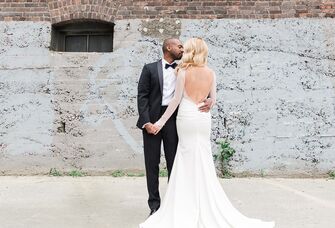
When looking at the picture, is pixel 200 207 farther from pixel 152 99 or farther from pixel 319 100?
pixel 319 100

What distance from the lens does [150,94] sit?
449 centimetres

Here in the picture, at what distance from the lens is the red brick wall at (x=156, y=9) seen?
7.23 meters

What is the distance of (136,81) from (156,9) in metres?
1.31

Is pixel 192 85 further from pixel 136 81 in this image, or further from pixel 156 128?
pixel 136 81

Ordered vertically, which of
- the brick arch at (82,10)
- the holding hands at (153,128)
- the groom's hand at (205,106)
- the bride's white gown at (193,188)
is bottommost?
the bride's white gown at (193,188)

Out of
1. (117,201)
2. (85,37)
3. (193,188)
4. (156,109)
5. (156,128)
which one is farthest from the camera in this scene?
(85,37)

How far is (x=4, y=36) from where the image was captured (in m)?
7.28

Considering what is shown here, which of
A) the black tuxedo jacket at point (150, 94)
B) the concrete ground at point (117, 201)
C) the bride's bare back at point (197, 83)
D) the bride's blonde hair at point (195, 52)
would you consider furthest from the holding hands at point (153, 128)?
the concrete ground at point (117, 201)

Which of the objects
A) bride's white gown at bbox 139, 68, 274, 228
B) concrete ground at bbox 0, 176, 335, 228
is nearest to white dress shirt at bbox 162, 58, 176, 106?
bride's white gown at bbox 139, 68, 274, 228

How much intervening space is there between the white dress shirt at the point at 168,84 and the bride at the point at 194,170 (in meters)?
0.26

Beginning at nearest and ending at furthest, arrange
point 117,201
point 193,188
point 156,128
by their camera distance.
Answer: point 193,188
point 156,128
point 117,201

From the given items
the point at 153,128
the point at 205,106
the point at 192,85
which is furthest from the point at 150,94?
the point at 205,106

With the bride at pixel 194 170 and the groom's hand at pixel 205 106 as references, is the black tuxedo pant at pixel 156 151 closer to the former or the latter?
the bride at pixel 194 170

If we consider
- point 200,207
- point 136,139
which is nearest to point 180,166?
point 200,207
